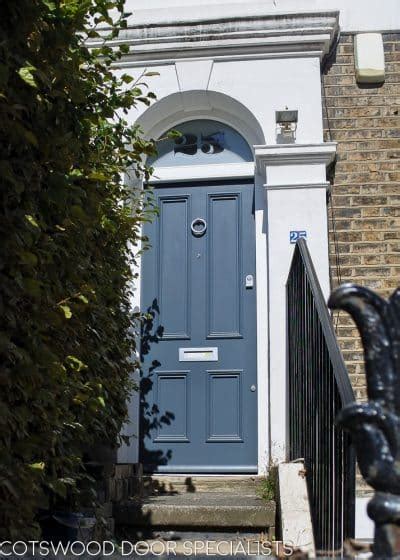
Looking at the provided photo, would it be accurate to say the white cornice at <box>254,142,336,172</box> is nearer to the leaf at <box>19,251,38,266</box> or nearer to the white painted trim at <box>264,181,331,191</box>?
the white painted trim at <box>264,181,331,191</box>

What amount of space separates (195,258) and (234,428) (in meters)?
1.35

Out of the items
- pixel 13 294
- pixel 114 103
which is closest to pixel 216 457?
pixel 114 103

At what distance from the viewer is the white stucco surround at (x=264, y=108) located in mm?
5578

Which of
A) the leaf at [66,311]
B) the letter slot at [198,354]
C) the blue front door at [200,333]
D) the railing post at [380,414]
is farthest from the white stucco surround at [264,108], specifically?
the railing post at [380,414]

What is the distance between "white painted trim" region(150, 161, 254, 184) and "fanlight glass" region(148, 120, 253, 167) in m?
0.07

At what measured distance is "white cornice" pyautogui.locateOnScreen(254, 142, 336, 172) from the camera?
566 centimetres

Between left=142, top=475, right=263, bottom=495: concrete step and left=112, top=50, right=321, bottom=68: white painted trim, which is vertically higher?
left=112, top=50, right=321, bottom=68: white painted trim

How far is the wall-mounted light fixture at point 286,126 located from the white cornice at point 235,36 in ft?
1.79

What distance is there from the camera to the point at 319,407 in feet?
10.8

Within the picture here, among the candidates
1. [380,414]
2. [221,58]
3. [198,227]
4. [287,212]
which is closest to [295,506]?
[287,212]

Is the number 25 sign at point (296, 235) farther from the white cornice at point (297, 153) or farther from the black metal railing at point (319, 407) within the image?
the black metal railing at point (319, 407)

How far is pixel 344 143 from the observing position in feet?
19.2

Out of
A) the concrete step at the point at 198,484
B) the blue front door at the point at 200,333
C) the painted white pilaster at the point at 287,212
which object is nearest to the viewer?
the concrete step at the point at 198,484

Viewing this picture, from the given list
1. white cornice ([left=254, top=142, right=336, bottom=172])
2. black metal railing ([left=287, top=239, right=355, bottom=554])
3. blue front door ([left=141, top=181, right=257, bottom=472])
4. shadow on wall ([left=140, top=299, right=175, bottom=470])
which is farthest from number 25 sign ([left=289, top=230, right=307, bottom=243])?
shadow on wall ([left=140, top=299, right=175, bottom=470])
